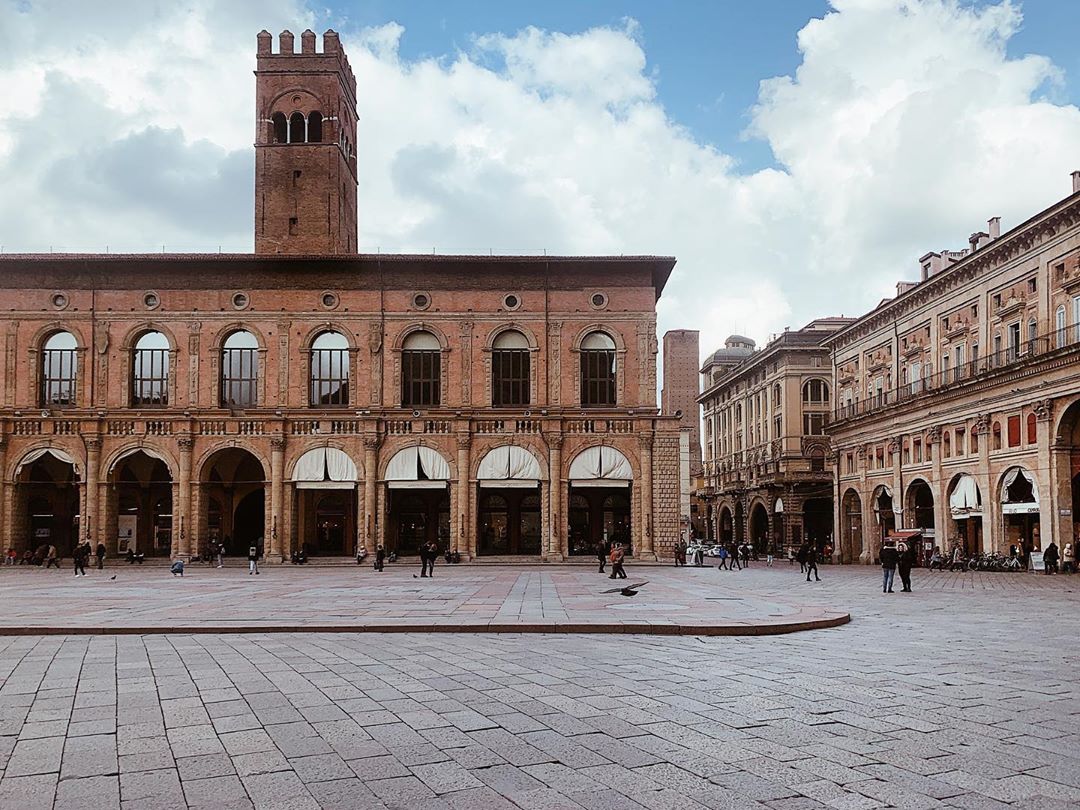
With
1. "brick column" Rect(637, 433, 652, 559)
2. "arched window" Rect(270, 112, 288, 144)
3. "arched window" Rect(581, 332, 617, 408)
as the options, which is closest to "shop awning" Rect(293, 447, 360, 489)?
"arched window" Rect(581, 332, 617, 408)

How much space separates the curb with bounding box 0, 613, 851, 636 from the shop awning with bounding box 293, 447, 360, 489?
29.7 m

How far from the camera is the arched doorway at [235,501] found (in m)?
50.0

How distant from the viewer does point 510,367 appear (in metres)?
47.8

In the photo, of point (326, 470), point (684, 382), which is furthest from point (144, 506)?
point (684, 382)

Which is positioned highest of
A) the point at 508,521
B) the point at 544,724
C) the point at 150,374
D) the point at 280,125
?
the point at 280,125

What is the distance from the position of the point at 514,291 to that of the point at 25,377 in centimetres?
2258

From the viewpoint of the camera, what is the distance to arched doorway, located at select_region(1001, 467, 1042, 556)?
133 feet

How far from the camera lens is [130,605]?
22.5 meters

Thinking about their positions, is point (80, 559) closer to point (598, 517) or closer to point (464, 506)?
point (464, 506)

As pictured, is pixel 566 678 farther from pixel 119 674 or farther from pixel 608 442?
pixel 608 442

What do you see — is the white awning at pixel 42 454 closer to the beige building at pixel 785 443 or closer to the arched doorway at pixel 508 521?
the arched doorway at pixel 508 521

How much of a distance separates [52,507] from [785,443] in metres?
45.4

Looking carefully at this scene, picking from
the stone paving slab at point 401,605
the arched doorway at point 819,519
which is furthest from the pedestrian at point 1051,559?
the arched doorway at point 819,519

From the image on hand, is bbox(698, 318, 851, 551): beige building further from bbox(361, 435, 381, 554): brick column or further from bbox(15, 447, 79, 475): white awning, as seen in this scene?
bbox(15, 447, 79, 475): white awning
